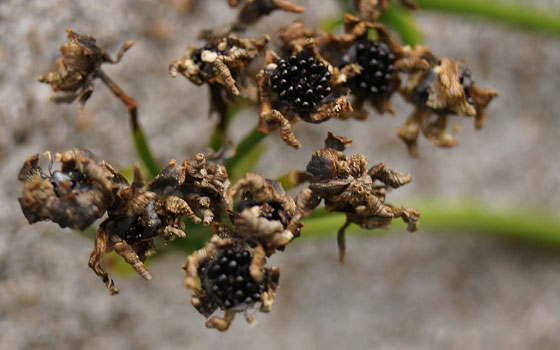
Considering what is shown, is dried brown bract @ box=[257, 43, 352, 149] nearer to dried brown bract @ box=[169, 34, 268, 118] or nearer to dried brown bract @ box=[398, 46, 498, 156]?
dried brown bract @ box=[169, 34, 268, 118]

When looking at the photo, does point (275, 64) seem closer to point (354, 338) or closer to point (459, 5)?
point (459, 5)

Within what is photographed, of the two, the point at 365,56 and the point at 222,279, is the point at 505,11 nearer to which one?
the point at 365,56

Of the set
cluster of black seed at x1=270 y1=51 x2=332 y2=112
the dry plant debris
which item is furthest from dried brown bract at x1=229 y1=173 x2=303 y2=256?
cluster of black seed at x1=270 y1=51 x2=332 y2=112

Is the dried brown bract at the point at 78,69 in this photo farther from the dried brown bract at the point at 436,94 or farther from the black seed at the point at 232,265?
the dried brown bract at the point at 436,94

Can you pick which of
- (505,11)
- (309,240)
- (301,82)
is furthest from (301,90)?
(505,11)

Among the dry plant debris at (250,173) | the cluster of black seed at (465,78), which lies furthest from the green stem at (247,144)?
the cluster of black seed at (465,78)

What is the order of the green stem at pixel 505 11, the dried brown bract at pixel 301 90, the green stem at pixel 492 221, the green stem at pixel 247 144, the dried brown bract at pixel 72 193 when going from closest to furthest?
1. the dried brown bract at pixel 72 193
2. the dried brown bract at pixel 301 90
3. the green stem at pixel 247 144
4. the green stem at pixel 505 11
5. the green stem at pixel 492 221
